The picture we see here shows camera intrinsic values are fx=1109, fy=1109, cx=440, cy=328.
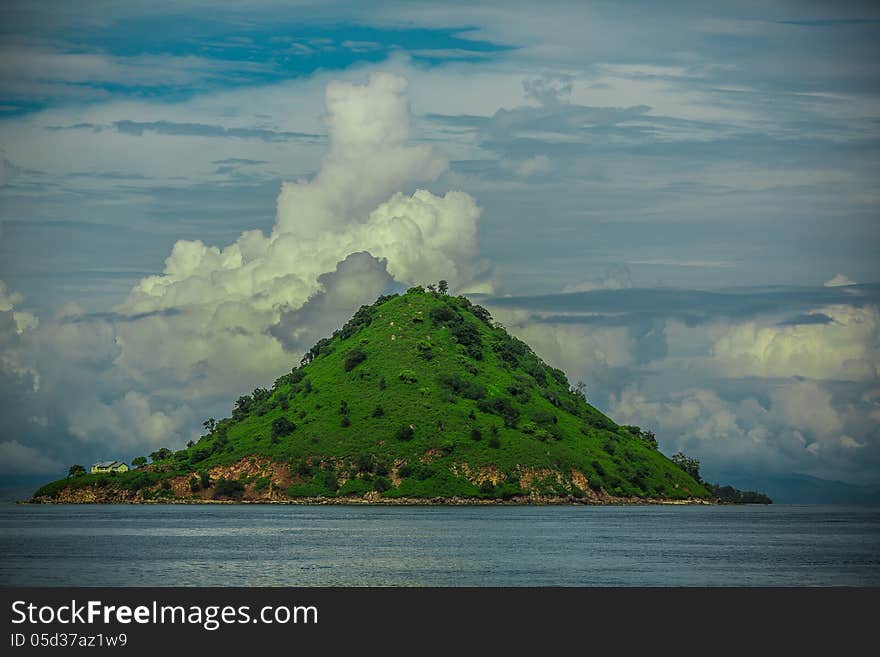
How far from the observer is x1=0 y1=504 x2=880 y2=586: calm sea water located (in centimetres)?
10038

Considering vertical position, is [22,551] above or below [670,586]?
above

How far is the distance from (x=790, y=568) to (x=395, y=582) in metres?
44.9

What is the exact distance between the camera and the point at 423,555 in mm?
121312

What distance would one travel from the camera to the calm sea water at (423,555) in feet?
329
